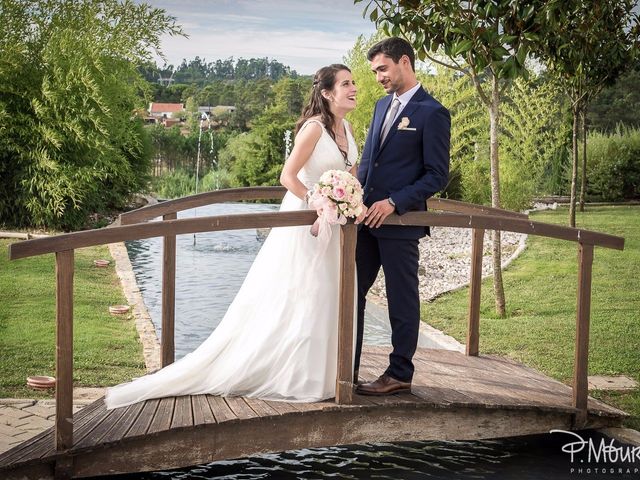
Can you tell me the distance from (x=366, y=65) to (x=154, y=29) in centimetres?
485

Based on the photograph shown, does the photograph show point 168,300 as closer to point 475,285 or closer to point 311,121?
point 311,121

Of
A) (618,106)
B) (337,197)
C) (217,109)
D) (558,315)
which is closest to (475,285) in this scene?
(337,197)

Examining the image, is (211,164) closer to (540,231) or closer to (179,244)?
(179,244)

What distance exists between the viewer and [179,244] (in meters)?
14.5

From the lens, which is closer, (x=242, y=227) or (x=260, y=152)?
(x=242, y=227)

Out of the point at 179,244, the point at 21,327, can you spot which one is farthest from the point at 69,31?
the point at 21,327

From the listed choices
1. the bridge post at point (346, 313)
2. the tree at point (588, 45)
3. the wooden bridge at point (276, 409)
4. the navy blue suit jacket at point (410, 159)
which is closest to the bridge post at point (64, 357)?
the wooden bridge at point (276, 409)

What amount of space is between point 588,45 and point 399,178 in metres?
8.28

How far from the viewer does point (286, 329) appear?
4652mm

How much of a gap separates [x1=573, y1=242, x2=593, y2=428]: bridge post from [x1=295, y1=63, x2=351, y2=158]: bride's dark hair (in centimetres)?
147

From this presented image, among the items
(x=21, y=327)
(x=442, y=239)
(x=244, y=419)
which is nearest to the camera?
(x=244, y=419)

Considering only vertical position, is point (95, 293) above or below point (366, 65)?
below

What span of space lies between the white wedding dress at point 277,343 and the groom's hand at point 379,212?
0.31 meters

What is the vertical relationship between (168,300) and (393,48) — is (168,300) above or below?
below
